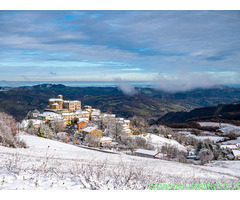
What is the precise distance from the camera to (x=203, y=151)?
2089cm

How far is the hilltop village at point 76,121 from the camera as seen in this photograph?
1145 inches

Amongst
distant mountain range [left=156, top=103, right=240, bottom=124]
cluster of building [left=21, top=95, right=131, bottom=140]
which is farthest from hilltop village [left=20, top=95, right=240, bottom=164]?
distant mountain range [left=156, top=103, right=240, bottom=124]

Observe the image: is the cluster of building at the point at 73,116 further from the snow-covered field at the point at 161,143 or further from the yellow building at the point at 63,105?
the snow-covered field at the point at 161,143

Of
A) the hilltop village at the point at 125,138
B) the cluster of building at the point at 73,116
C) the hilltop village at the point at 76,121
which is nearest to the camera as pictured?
the hilltop village at the point at 125,138

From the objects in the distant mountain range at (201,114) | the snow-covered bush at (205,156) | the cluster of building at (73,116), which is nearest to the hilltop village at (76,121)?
the cluster of building at (73,116)

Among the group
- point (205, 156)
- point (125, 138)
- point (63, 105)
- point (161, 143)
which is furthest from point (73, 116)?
point (205, 156)

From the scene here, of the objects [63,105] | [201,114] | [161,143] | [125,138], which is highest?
[63,105]

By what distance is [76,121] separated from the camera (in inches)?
1727

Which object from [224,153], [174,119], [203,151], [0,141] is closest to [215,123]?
[174,119]

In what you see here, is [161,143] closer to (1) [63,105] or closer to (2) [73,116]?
(2) [73,116]

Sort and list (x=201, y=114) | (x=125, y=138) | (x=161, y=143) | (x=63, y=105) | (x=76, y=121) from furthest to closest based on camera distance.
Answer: (x=201, y=114), (x=63, y=105), (x=76, y=121), (x=161, y=143), (x=125, y=138)

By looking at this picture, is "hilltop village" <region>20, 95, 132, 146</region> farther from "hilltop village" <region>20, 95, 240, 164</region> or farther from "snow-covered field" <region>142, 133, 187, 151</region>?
"snow-covered field" <region>142, 133, 187, 151</region>
